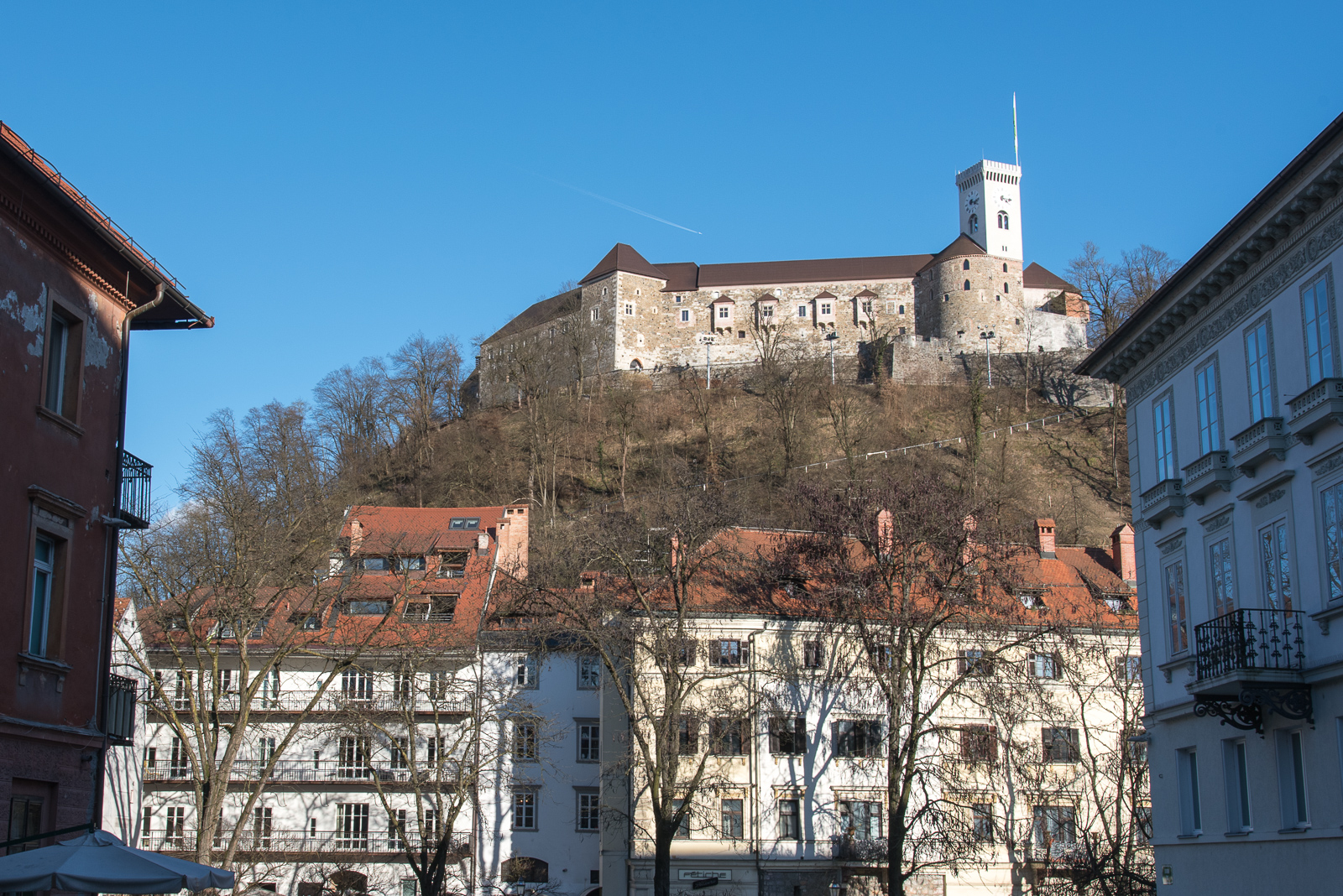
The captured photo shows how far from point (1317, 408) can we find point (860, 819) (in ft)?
77.3

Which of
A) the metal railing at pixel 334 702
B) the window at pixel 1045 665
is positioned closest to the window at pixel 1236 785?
the window at pixel 1045 665

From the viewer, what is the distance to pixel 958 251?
115 metres

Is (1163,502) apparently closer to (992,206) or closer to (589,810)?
(589,810)

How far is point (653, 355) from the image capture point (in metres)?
115

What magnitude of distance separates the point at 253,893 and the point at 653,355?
3218 inches

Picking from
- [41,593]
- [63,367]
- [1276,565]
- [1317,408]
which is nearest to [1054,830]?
[1276,565]

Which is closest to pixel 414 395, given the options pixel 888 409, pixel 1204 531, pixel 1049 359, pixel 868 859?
pixel 888 409

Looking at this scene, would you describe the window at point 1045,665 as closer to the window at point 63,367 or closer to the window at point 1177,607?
the window at point 1177,607

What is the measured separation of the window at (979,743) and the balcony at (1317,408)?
1988cm

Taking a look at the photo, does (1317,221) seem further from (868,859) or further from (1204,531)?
(868,859)

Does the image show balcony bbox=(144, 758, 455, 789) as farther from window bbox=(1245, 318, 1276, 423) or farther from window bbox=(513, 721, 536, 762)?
window bbox=(1245, 318, 1276, 423)

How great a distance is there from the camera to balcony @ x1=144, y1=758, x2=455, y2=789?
39.2m

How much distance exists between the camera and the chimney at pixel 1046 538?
4519cm

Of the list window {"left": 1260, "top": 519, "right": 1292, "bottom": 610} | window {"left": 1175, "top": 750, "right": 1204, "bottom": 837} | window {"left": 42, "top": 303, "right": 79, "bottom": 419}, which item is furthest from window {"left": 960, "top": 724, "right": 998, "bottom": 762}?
window {"left": 42, "top": 303, "right": 79, "bottom": 419}
